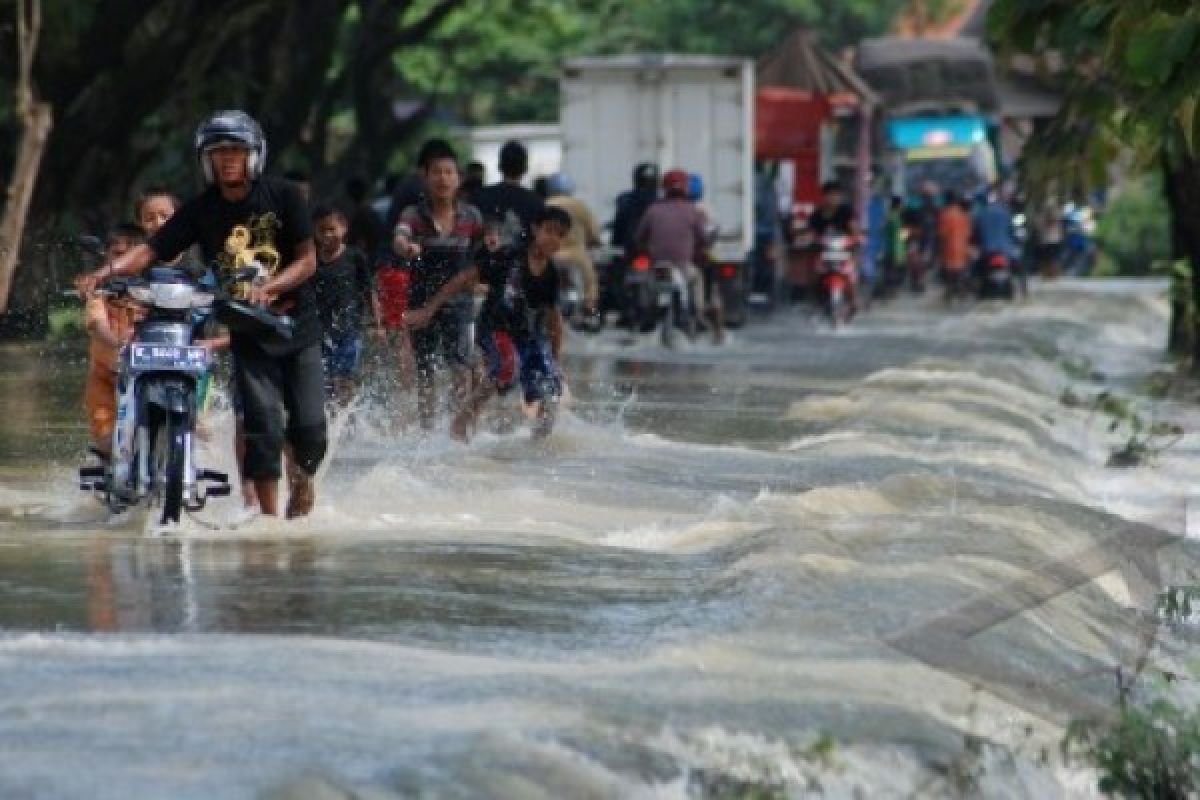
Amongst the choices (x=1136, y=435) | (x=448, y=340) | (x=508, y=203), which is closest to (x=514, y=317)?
(x=448, y=340)

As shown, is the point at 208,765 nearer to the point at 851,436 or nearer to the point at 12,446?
the point at 12,446

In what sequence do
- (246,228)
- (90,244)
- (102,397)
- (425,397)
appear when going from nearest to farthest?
(90,244), (246,228), (102,397), (425,397)

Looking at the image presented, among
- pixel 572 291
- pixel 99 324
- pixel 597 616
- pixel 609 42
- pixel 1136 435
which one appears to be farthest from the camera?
pixel 609 42

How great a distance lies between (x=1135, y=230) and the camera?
171 ft

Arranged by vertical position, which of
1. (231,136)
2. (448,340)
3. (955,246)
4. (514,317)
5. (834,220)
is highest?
(231,136)

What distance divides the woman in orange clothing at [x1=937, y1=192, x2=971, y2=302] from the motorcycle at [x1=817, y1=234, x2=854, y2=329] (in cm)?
768

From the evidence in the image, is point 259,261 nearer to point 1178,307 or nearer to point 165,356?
point 165,356

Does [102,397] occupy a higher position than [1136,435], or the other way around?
[102,397]

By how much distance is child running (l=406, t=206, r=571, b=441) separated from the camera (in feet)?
52.5

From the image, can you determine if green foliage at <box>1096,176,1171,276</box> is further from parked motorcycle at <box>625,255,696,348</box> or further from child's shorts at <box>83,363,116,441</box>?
child's shorts at <box>83,363,116,441</box>

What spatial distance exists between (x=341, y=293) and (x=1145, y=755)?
712 centimetres

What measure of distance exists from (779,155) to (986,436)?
23451mm

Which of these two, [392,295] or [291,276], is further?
[392,295]

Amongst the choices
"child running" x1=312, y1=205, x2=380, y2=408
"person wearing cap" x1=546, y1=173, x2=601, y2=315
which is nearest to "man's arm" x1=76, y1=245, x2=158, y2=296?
"child running" x1=312, y1=205, x2=380, y2=408
